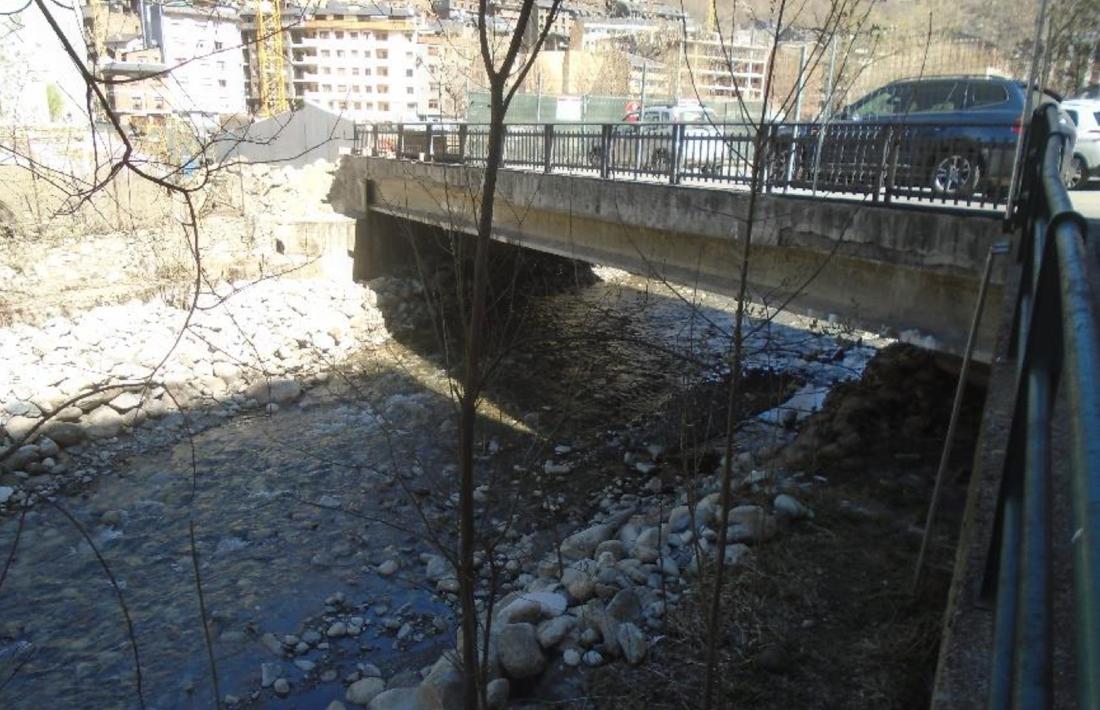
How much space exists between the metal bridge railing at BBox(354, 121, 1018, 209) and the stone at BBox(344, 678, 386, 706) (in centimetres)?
390

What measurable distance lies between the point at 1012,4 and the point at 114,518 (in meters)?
21.1

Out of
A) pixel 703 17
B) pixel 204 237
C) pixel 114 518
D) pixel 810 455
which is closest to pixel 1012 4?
pixel 810 455

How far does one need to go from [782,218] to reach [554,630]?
5.00 metres

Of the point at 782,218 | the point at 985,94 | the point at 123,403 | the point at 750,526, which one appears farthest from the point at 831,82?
the point at 123,403

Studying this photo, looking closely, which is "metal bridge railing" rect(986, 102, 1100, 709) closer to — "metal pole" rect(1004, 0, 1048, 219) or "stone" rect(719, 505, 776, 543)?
"stone" rect(719, 505, 776, 543)

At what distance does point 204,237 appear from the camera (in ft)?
61.3

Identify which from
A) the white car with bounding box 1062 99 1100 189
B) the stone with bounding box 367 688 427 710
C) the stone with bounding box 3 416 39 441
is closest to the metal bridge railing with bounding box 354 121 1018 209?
the white car with bounding box 1062 99 1100 189

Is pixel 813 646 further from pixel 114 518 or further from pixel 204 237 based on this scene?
pixel 204 237

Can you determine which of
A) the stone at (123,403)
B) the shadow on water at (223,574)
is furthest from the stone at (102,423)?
the shadow on water at (223,574)

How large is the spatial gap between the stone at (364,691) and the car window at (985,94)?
10159 mm

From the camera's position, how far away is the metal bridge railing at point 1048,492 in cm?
79

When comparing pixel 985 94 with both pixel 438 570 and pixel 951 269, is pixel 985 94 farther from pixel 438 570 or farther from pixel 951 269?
pixel 438 570

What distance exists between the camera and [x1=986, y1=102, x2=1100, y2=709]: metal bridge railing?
79cm

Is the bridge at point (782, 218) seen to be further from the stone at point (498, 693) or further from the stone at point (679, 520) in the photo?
the stone at point (498, 693)
